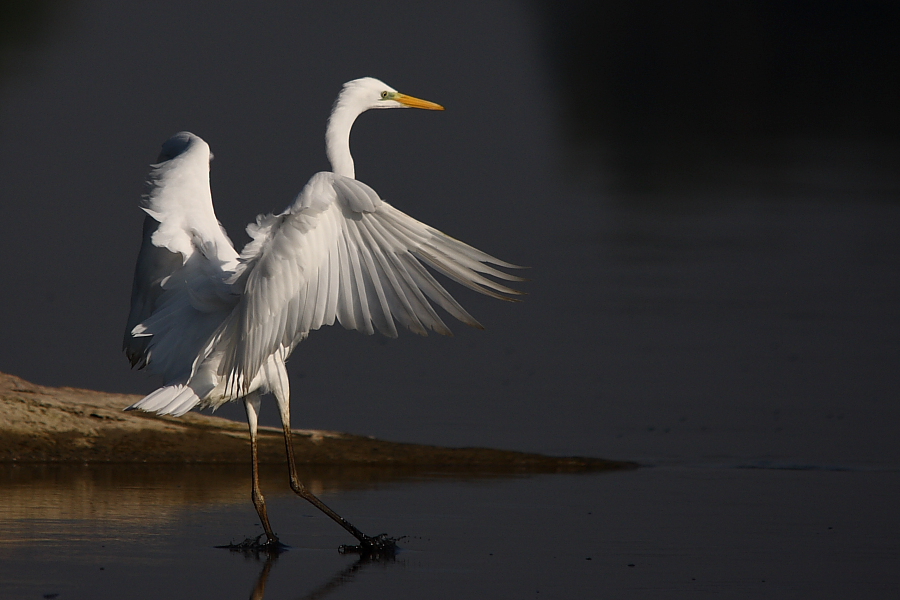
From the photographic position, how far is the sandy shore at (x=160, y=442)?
30.3 ft

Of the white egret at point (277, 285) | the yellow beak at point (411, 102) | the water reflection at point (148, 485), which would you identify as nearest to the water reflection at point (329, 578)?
the white egret at point (277, 285)

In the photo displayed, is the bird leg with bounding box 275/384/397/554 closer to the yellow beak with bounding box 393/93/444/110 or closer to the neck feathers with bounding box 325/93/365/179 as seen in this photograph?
the neck feathers with bounding box 325/93/365/179

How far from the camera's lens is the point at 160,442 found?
9.41 meters

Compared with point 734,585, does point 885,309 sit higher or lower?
higher

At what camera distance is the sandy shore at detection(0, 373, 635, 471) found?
924 cm

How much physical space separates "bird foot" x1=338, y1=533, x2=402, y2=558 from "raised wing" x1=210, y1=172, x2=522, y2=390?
1259 millimetres

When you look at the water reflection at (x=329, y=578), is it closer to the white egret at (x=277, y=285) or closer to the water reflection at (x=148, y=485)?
the white egret at (x=277, y=285)

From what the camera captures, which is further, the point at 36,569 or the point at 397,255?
the point at 397,255

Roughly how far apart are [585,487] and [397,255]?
2777mm

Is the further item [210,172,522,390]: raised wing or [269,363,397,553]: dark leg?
[269,363,397,553]: dark leg

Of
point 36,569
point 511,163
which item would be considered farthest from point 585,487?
point 511,163

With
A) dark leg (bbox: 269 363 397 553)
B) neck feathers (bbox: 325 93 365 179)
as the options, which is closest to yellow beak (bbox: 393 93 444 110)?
neck feathers (bbox: 325 93 365 179)

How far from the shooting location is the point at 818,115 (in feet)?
112

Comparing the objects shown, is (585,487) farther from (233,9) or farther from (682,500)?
(233,9)
